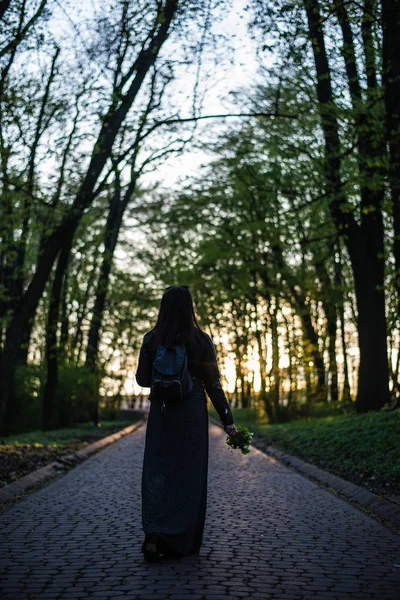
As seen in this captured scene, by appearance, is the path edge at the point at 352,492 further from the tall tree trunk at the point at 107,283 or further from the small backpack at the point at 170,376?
the tall tree trunk at the point at 107,283

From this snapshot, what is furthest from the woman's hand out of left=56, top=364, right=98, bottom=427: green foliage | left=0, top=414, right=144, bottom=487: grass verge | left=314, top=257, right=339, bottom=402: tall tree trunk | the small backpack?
left=314, top=257, right=339, bottom=402: tall tree trunk

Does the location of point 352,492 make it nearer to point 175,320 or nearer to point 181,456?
point 181,456

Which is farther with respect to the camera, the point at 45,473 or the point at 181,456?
the point at 45,473

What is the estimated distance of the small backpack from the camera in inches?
224

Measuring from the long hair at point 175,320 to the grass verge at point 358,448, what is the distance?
4.01 metres

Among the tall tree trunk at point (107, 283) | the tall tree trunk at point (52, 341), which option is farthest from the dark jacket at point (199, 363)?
the tall tree trunk at point (107, 283)

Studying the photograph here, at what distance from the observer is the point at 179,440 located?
19.5 ft

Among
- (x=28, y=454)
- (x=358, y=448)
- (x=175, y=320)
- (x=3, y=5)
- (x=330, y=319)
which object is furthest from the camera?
(x=330, y=319)

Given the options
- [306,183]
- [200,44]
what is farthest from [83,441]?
[200,44]

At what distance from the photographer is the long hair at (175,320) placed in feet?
19.5

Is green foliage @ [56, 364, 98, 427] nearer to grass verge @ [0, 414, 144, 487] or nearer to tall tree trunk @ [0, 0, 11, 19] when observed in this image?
grass verge @ [0, 414, 144, 487]

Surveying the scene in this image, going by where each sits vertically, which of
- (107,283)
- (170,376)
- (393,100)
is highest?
(393,100)

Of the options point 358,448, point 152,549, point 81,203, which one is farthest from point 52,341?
point 152,549

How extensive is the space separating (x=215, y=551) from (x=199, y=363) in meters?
1.50
